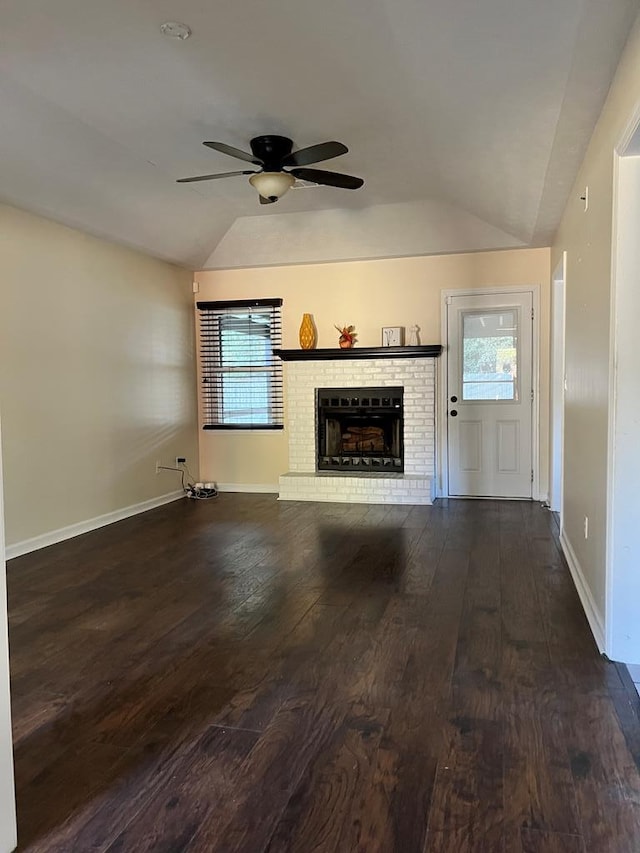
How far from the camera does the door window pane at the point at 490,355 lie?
20.0 feet

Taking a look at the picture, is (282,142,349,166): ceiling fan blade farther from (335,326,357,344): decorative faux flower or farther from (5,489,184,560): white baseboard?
(5,489,184,560): white baseboard

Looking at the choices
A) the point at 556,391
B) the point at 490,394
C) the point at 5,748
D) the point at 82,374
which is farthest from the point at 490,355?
the point at 5,748

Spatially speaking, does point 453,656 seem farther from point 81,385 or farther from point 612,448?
point 81,385

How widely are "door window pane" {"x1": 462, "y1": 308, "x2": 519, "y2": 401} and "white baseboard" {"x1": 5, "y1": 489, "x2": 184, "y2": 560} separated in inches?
130

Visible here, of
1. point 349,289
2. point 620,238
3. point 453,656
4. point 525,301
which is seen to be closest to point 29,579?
point 453,656

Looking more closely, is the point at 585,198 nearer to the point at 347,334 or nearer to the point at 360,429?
the point at 347,334

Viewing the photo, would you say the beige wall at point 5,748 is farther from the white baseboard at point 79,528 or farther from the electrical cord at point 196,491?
the electrical cord at point 196,491

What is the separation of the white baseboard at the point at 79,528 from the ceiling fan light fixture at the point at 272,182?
2983 millimetres

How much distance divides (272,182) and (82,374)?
237 centimetres

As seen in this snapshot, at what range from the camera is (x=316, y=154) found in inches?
139

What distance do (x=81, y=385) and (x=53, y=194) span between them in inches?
58.7

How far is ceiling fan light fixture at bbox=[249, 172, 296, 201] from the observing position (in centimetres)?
380

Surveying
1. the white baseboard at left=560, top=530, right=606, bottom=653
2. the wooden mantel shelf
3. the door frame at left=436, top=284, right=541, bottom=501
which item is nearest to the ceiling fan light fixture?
the wooden mantel shelf

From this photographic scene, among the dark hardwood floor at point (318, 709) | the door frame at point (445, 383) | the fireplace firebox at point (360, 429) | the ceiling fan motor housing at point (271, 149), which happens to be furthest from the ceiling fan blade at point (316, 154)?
the fireplace firebox at point (360, 429)
